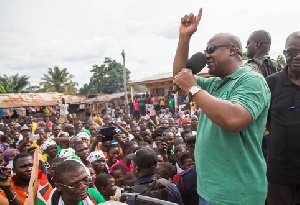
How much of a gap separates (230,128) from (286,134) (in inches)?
46.2

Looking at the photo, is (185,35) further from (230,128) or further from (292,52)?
(292,52)

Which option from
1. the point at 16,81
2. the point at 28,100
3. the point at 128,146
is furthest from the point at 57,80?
the point at 128,146

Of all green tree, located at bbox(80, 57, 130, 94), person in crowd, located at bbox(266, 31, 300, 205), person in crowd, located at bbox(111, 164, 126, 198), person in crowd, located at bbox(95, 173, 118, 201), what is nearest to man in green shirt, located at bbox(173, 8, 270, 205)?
person in crowd, located at bbox(266, 31, 300, 205)

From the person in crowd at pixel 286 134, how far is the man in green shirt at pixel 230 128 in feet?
2.69

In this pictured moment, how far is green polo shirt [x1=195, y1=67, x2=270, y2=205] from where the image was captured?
1.67 metres

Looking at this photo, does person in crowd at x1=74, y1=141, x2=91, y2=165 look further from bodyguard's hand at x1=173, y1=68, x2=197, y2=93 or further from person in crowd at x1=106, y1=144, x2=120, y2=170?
bodyguard's hand at x1=173, y1=68, x2=197, y2=93

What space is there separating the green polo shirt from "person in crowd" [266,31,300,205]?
83 centimetres

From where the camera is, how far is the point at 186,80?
1698 millimetres

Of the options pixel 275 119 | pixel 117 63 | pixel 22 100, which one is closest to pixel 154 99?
pixel 22 100

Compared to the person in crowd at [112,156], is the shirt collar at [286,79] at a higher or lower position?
higher

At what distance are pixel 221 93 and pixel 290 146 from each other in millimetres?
1006

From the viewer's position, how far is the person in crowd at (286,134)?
2453mm

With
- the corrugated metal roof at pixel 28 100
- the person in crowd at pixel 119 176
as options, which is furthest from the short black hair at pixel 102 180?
the corrugated metal roof at pixel 28 100

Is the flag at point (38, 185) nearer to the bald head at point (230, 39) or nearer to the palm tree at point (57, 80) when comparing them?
the bald head at point (230, 39)
